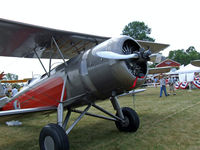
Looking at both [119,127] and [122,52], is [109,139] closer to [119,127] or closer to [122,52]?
[119,127]

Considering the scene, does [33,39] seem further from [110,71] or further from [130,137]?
[130,137]

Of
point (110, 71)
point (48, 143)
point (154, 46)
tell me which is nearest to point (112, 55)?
point (110, 71)

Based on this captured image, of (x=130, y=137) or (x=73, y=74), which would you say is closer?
(x=73, y=74)

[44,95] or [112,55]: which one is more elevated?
[112,55]

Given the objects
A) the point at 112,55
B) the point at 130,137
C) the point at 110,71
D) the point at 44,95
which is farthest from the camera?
the point at 44,95

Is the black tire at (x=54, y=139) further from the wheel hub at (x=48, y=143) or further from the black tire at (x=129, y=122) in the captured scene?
the black tire at (x=129, y=122)

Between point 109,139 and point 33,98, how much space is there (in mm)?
2077

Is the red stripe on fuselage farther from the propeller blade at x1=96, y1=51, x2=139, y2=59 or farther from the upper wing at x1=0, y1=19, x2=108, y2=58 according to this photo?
the propeller blade at x1=96, y1=51, x2=139, y2=59

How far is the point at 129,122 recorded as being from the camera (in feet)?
14.7

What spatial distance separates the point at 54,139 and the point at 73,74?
1258mm

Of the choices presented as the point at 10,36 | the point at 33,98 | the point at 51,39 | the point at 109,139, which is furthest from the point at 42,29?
the point at 109,139

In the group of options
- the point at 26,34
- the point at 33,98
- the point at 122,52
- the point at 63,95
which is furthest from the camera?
the point at 33,98

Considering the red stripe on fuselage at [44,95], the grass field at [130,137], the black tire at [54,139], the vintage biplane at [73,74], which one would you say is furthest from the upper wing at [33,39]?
the grass field at [130,137]

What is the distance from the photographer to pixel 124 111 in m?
4.65
